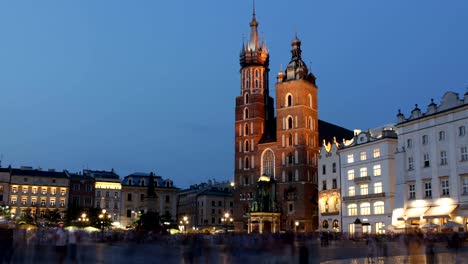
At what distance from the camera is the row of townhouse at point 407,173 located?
60656 millimetres

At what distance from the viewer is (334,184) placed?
84.4 m

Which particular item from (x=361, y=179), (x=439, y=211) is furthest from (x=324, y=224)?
(x=439, y=211)

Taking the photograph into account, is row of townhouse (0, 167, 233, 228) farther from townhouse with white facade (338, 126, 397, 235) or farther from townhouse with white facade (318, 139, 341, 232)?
townhouse with white facade (338, 126, 397, 235)

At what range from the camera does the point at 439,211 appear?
6059cm

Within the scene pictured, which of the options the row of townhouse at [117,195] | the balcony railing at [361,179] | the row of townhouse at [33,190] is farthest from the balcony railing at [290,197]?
the row of townhouse at [33,190]

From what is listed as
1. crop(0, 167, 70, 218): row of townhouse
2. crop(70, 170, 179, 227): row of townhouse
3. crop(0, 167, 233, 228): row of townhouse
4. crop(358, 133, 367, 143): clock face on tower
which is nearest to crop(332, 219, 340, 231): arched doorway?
crop(358, 133, 367, 143): clock face on tower

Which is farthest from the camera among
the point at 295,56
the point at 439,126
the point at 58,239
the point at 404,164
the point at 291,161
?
the point at 295,56

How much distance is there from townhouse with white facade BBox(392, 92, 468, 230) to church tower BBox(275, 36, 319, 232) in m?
29.1

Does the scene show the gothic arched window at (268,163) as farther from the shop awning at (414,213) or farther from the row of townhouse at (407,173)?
the shop awning at (414,213)

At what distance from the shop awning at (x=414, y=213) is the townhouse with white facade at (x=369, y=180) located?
4950 mm

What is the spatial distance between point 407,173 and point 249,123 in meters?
44.2

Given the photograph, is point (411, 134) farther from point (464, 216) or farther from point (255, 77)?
point (255, 77)

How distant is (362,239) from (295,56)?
51.9 m

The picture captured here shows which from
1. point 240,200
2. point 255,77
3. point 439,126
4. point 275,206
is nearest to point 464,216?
point 439,126
